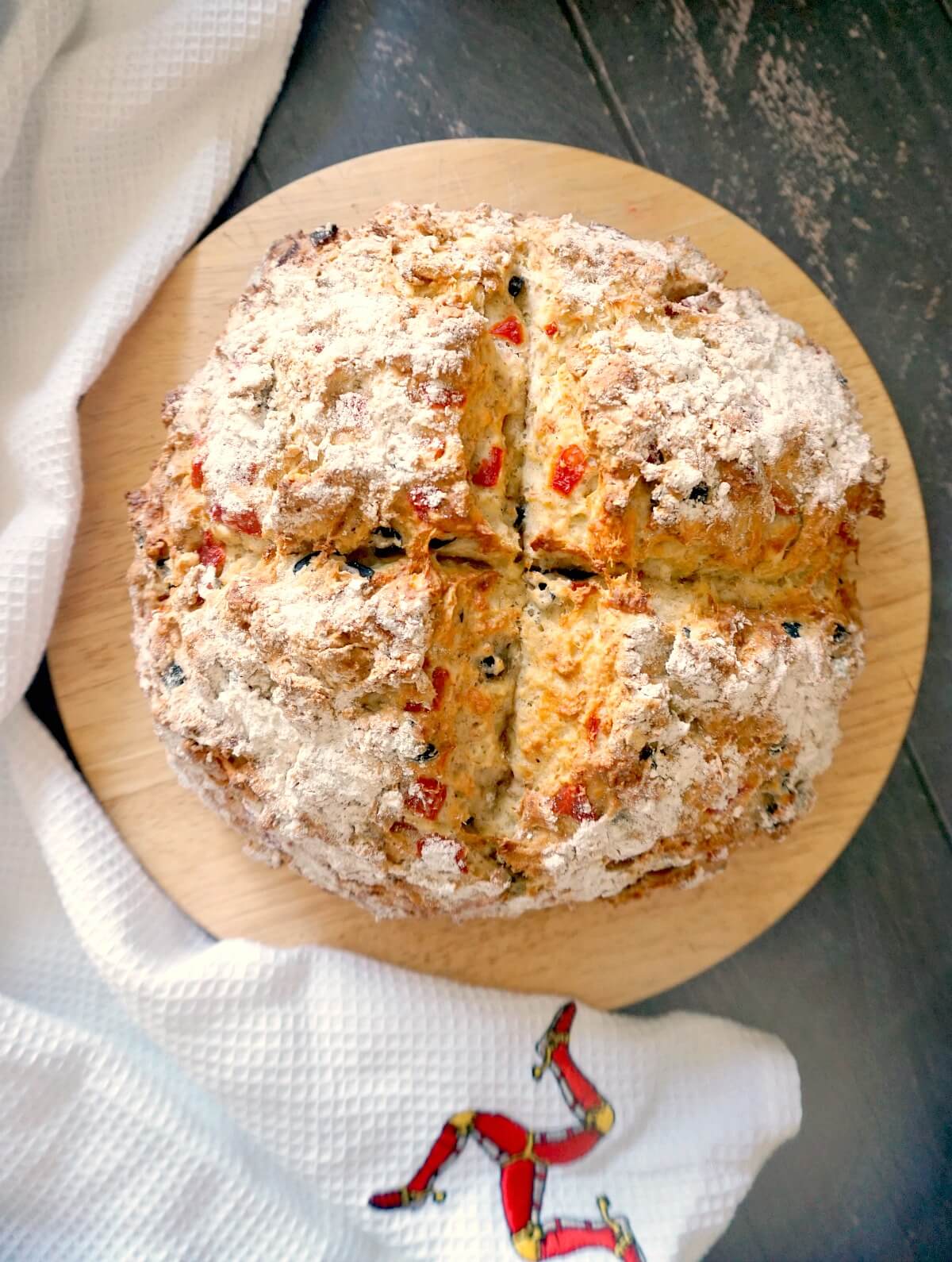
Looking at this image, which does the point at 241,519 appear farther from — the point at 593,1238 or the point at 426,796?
the point at 593,1238

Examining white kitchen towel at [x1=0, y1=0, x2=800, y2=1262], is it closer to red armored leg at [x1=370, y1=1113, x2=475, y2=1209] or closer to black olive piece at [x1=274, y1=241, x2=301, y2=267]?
red armored leg at [x1=370, y1=1113, x2=475, y2=1209]

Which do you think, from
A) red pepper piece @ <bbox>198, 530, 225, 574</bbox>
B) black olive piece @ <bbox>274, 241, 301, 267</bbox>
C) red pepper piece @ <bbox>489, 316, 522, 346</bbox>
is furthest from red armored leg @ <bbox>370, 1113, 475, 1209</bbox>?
black olive piece @ <bbox>274, 241, 301, 267</bbox>

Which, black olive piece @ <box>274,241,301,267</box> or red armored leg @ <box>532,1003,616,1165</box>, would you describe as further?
red armored leg @ <box>532,1003,616,1165</box>

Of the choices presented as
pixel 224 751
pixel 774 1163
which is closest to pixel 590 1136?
pixel 774 1163

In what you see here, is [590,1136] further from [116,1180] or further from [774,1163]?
[116,1180]

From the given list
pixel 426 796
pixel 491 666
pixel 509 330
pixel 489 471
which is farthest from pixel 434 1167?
pixel 509 330

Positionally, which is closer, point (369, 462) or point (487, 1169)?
point (369, 462)
